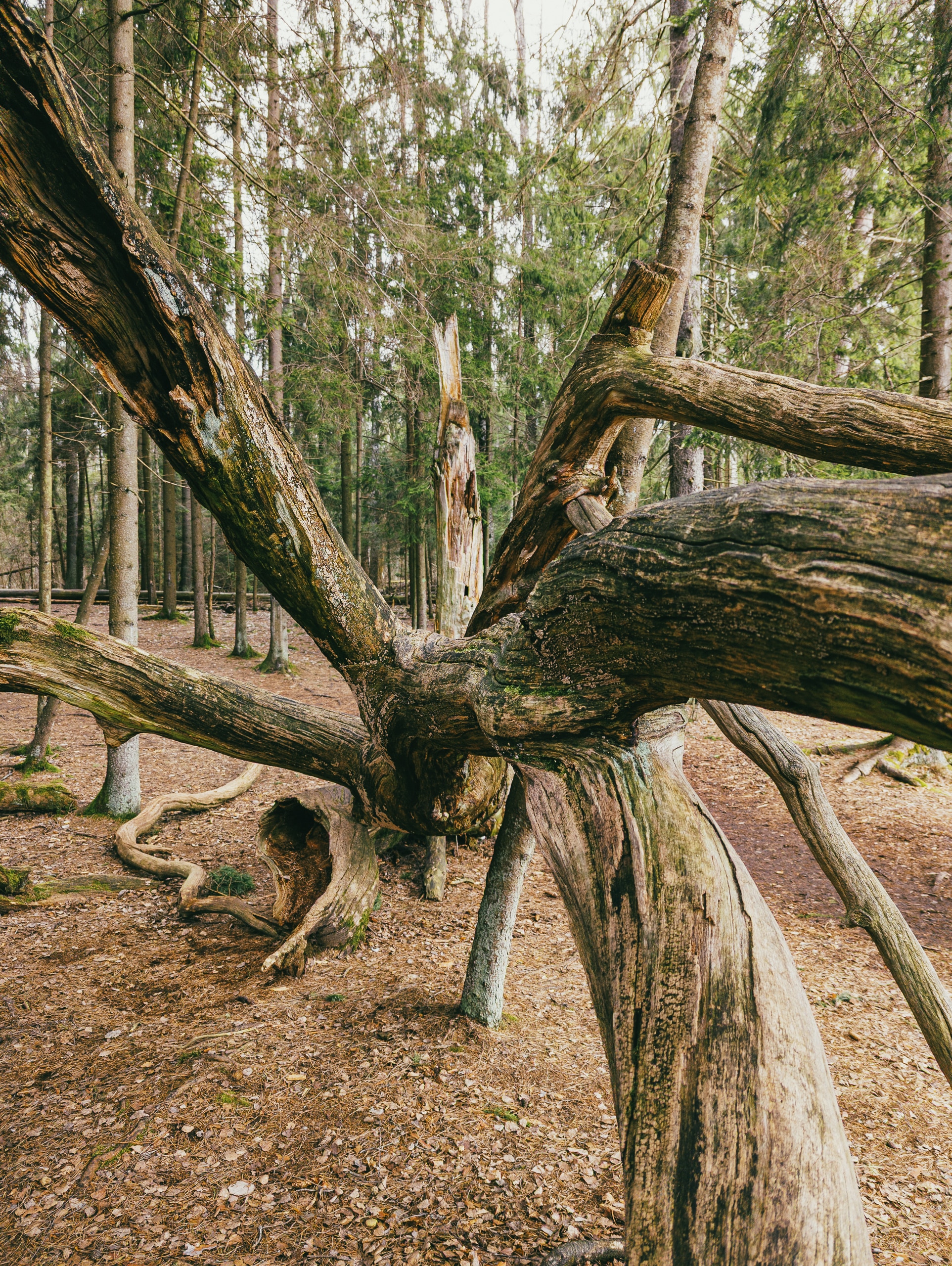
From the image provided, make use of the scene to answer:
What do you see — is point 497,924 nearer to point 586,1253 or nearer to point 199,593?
point 586,1253

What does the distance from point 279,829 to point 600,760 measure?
4376mm

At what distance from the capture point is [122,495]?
5.99 metres

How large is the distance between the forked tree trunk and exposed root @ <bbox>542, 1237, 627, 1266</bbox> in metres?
1.60

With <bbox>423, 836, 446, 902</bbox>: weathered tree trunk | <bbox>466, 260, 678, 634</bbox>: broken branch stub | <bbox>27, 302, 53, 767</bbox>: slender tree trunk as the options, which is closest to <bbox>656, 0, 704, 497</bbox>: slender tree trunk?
<bbox>466, 260, 678, 634</bbox>: broken branch stub

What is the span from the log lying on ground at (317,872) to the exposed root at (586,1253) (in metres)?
2.32

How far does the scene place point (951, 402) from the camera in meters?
1.79

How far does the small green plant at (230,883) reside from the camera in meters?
5.30

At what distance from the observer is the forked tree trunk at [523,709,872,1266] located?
92 centimetres

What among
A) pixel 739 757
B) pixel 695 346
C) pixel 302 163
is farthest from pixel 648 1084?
pixel 302 163

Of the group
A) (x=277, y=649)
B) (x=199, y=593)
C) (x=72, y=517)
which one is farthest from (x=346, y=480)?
(x=72, y=517)

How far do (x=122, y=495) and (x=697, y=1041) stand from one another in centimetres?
631

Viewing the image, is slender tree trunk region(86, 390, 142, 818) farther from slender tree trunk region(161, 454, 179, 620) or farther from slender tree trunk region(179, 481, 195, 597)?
slender tree trunk region(179, 481, 195, 597)

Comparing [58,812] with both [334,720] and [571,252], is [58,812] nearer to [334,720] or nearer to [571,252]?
[334,720]

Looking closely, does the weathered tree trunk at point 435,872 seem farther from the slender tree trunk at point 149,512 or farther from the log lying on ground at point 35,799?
the slender tree trunk at point 149,512
